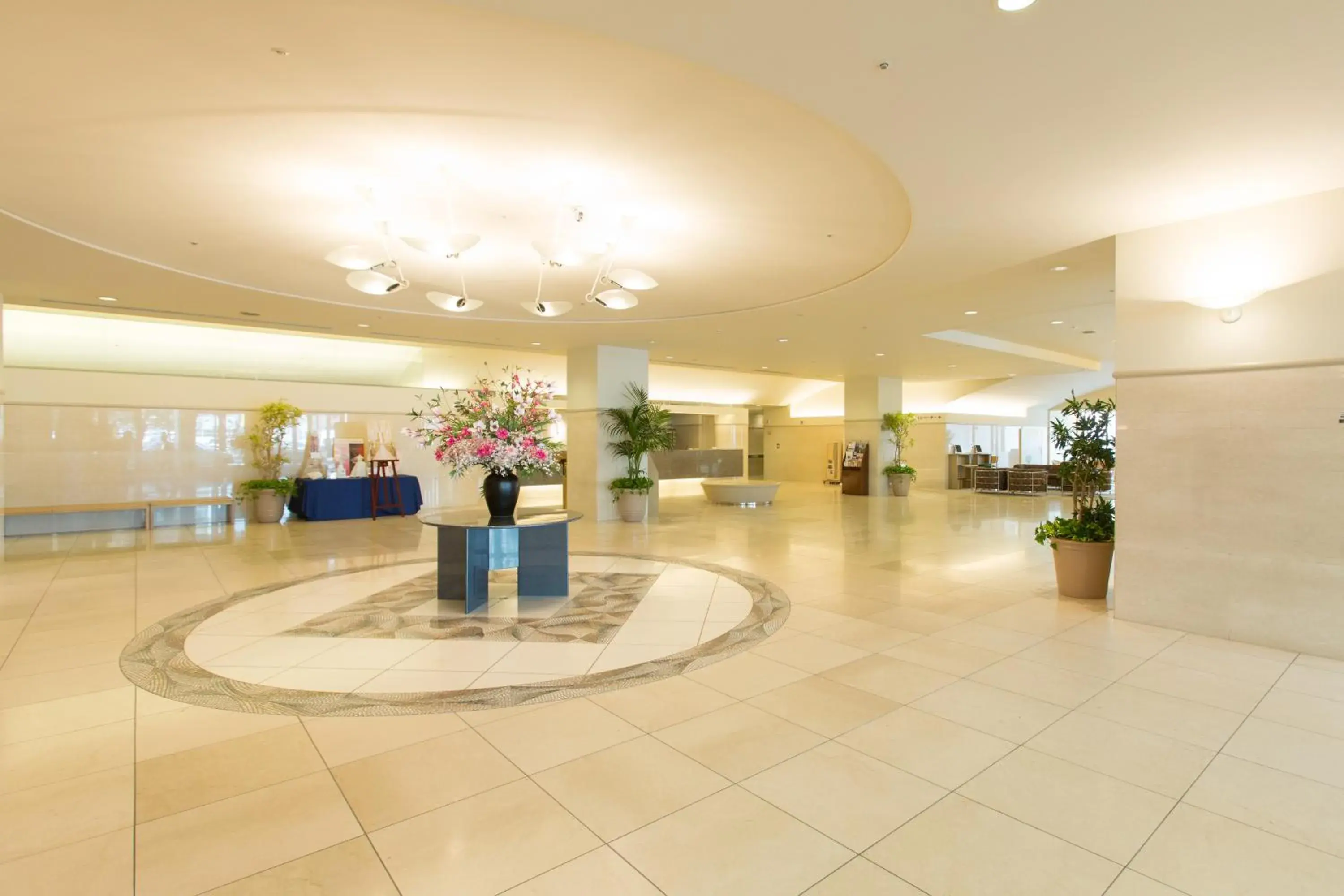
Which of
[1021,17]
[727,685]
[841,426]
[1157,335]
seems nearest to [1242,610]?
[1157,335]

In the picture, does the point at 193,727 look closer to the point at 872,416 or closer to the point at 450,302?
the point at 450,302

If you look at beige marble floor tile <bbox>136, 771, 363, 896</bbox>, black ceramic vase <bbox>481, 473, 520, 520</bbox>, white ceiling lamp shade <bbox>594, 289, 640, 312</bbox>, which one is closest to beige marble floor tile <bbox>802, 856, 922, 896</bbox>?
beige marble floor tile <bbox>136, 771, 363, 896</bbox>

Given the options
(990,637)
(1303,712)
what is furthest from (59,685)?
(1303,712)

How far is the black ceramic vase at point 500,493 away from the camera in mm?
5867

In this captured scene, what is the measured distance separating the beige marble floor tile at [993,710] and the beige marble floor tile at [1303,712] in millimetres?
1180

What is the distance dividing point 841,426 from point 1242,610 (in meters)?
18.3

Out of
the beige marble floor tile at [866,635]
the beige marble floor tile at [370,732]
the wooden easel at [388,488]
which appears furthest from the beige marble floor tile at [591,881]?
the wooden easel at [388,488]

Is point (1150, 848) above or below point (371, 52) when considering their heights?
below

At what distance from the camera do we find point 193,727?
133 inches

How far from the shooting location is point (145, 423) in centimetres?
1184

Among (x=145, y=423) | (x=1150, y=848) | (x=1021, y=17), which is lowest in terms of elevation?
(x=1150, y=848)

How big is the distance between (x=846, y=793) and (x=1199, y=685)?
287 centimetres

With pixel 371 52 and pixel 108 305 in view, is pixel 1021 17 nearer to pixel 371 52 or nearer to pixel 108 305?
pixel 371 52

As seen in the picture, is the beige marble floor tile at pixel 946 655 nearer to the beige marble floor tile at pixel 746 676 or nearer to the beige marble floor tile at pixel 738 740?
the beige marble floor tile at pixel 746 676
